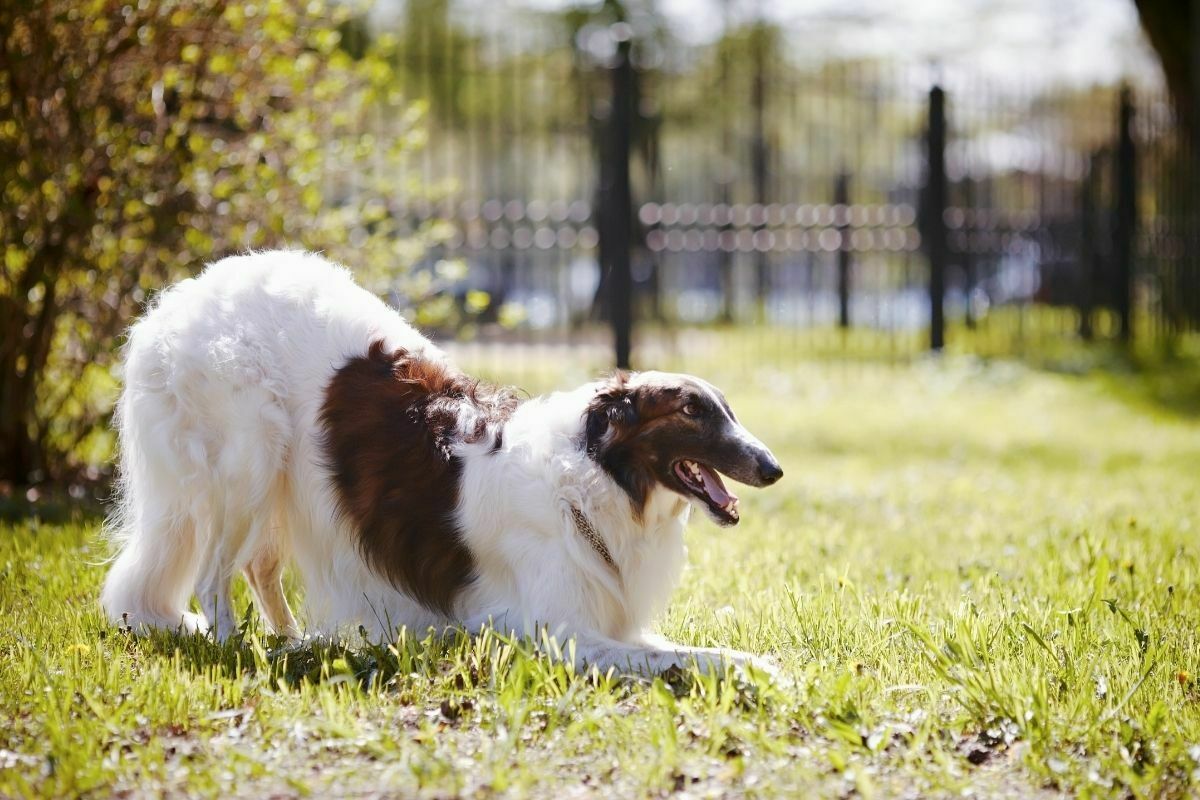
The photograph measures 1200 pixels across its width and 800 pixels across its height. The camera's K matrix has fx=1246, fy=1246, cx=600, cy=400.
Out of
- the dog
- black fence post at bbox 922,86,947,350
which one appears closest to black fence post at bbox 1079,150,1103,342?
black fence post at bbox 922,86,947,350

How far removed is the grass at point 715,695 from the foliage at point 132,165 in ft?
4.16

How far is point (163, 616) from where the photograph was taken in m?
4.57

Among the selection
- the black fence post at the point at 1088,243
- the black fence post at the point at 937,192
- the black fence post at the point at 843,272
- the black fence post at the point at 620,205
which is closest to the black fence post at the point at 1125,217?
the black fence post at the point at 1088,243

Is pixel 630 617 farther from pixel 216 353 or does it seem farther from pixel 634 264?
pixel 634 264

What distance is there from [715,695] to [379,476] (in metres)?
1.46

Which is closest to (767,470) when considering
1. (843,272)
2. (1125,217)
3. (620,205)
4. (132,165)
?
(132,165)

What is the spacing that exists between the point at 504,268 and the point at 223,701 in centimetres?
882

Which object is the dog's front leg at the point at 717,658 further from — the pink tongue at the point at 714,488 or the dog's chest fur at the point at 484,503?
the pink tongue at the point at 714,488

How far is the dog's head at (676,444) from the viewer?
13.1 ft

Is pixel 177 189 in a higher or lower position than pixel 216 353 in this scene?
higher

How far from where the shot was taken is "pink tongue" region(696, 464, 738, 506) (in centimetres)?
406

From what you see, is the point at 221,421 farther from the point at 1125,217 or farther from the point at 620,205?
the point at 1125,217

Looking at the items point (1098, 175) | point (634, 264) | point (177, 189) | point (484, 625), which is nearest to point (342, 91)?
point (177, 189)

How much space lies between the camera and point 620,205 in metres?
11.5
